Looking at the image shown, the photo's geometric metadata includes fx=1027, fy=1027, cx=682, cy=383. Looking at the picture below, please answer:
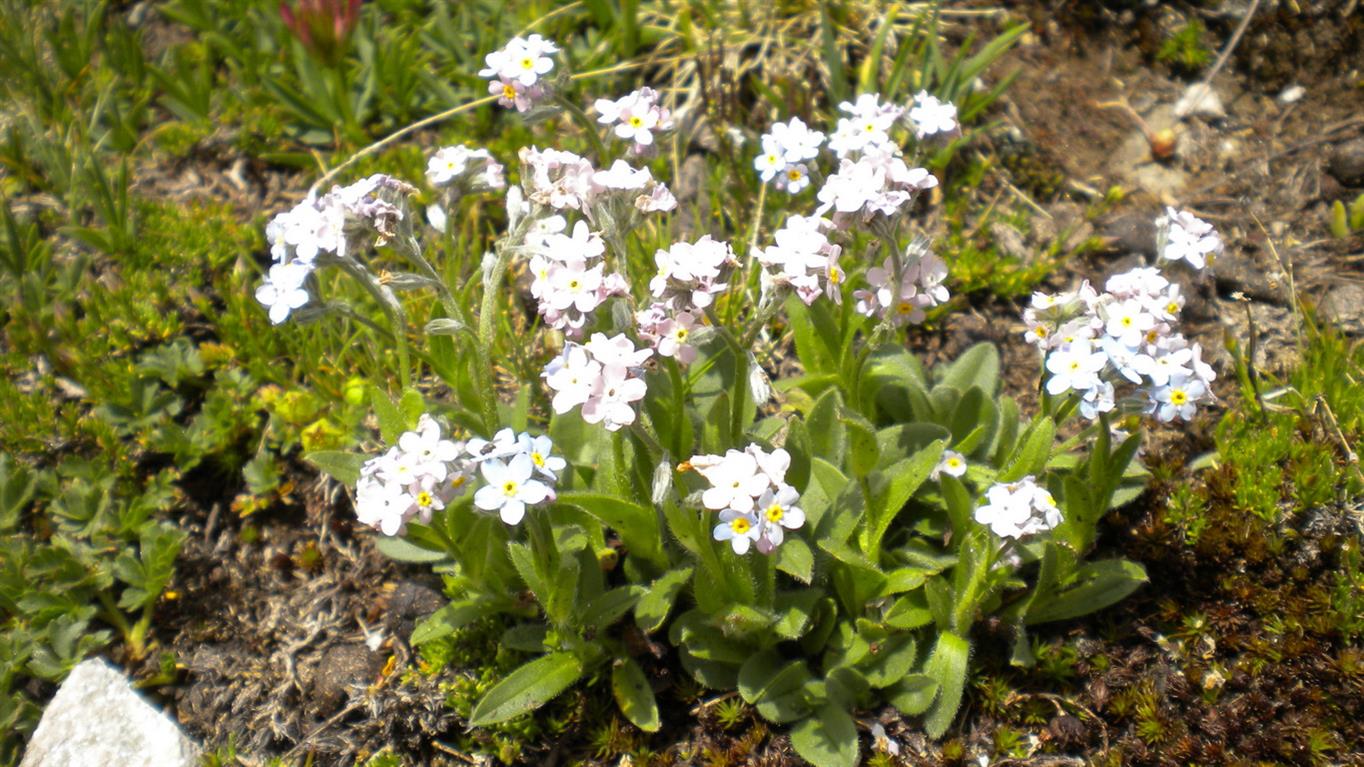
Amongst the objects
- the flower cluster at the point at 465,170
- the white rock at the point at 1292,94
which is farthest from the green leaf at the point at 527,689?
the white rock at the point at 1292,94

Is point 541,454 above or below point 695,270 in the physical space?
below

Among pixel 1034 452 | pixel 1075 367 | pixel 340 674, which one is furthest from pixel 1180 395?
pixel 340 674

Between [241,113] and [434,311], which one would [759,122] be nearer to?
[434,311]

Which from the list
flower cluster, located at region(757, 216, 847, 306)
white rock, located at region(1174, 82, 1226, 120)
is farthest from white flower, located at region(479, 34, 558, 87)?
white rock, located at region(1174, 82, 1226, 120)

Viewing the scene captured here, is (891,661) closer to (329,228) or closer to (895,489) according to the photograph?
(895,489)

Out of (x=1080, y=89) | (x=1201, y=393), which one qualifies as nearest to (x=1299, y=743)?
(x=1201, y=393)

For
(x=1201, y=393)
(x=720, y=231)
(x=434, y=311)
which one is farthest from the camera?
(x=720, y=231)
